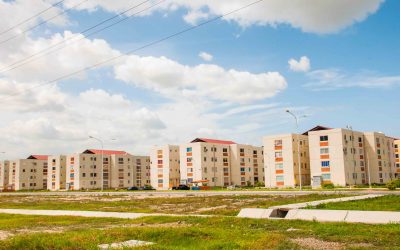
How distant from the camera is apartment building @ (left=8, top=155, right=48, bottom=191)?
154625 millimetres

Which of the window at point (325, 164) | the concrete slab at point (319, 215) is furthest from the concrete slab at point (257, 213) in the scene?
the window at point (325, 164)

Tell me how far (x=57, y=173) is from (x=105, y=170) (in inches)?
670

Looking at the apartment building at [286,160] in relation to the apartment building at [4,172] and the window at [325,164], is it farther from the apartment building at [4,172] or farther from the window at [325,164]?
the apartment building at [4,172]

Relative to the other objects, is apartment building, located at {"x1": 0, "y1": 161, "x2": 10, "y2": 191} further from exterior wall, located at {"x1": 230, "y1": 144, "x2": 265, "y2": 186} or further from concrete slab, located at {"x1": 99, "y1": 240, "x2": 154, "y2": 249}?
concrete slab, located at {"x1": 99, "y1": 240, "x2": 154, "y2": 249}

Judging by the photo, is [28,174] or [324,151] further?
[28,174]

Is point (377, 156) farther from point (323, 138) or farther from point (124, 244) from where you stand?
point (124, 244)

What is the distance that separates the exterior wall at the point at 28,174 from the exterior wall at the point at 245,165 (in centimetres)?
8383

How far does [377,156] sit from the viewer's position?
8756cm

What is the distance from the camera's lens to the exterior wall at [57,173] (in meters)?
142

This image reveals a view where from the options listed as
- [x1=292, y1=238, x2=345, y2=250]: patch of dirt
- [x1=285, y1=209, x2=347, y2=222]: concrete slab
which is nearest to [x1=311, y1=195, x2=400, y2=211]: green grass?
[x1=285, y1=209, x2=347, y2=222]: concrete slab

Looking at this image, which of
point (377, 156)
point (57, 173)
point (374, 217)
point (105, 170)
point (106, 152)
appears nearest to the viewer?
point (374, 217)

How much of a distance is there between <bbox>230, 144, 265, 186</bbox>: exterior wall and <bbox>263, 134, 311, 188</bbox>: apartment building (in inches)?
966

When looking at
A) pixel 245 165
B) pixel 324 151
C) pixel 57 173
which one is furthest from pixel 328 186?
pixel 57 173

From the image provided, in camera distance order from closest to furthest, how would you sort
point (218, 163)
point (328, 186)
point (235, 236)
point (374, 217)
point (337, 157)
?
point (235, 236) → point (374, 217) → point (328, 186) → point (337, 157) → point (218, 163)
